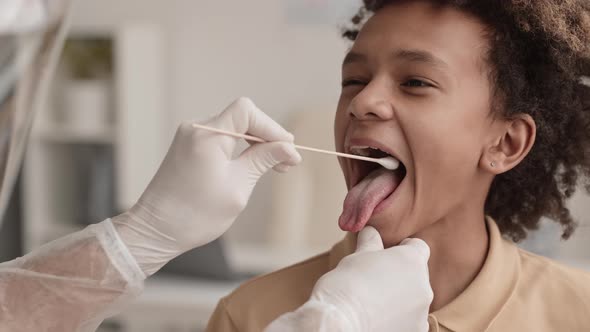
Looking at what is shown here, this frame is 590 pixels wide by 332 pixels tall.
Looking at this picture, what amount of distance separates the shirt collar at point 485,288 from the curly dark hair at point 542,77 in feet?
0.45

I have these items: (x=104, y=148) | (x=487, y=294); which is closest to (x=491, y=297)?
(x=487, y=294)

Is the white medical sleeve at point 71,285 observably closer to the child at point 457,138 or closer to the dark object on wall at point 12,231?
the child at point 457,138

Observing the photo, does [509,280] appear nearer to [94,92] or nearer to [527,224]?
[527,224]

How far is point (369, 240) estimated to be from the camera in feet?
4.06

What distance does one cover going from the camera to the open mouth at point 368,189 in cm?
129

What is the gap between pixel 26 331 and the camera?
1182mm

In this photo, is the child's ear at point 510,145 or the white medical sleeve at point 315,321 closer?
the white medical sleeve at point 315,321

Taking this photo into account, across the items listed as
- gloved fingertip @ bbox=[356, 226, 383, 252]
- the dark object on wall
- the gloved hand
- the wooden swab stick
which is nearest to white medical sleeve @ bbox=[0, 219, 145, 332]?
the gloved hand

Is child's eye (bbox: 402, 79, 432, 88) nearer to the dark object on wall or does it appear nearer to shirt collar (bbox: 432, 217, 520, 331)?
shirt collar (bbox: 432, 217, 520, 331)

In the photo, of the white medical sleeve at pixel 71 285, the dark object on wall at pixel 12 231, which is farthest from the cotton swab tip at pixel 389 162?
the dark object on wall at pixel 12 231

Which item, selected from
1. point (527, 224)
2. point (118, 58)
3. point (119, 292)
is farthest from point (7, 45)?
point (118, 58)

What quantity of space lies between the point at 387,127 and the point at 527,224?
1.45 feet

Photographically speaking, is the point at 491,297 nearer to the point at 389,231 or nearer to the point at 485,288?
the point at 485,288

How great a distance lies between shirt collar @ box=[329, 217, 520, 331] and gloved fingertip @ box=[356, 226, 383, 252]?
0.43 ft
